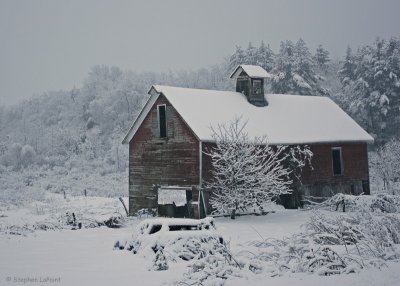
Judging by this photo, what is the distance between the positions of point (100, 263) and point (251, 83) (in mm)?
20072

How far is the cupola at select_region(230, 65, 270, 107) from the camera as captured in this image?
29781mm

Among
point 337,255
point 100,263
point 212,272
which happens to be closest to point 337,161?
point 100,263

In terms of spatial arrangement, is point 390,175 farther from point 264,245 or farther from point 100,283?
point 100,283

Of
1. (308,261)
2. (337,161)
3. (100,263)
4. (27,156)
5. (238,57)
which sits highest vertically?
(238,57)

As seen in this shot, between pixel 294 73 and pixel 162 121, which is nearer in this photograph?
pixel 162 121

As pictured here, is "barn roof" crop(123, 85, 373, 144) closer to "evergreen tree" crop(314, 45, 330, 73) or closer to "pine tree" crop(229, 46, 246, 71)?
"pine tree" crop(229, 46, 246, 71)

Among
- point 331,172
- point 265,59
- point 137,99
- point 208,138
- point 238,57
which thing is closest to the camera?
point 208,138

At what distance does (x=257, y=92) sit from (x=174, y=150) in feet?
26.9

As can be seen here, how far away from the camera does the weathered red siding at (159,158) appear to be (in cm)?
2394

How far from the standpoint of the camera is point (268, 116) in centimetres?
2858

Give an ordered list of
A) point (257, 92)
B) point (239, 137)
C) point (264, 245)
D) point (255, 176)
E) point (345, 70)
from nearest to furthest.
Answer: point (264, 245) < point (255, 176) < point (239, 137) < point (257, 92) < point (345, 70)

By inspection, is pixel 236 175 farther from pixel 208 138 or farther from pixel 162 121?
pixel 162 121

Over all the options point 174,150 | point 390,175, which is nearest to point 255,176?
point 174,150

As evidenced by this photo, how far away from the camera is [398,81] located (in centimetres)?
4612
